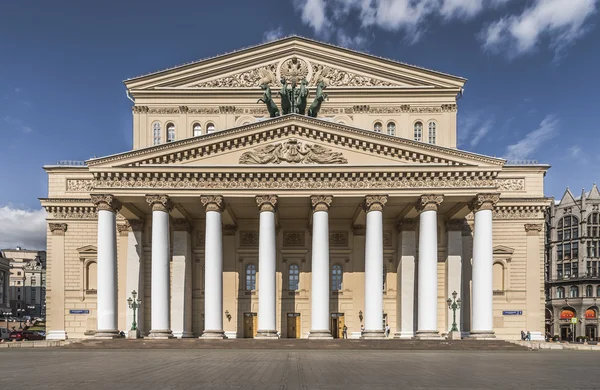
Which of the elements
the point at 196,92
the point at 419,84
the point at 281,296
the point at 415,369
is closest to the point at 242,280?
the point at 281,296

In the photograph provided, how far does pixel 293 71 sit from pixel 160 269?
72.6 ft

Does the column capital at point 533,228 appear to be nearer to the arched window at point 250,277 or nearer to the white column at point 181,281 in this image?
the arched window at point 250,277

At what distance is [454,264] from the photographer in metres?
43.3

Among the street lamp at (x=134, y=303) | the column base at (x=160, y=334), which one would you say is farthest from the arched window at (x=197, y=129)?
the column base at (x=160, y=334)

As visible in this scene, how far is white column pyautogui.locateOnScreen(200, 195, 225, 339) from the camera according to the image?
36562 mm

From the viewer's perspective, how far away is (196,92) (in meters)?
48.6

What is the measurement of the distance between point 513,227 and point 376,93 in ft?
55.0

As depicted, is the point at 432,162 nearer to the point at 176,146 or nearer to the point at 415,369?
the point at 176,146

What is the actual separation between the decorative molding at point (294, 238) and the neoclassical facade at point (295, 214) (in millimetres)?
123

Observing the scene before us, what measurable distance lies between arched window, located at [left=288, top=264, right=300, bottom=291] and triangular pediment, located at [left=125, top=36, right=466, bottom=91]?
53.7 feet

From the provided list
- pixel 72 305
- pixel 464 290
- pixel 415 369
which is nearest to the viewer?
pixel 415 369

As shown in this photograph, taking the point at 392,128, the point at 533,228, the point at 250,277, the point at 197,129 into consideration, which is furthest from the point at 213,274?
the point at 533,228

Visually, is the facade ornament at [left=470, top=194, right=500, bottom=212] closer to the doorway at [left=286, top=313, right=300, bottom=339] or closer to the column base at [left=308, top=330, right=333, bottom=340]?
the column base at [left=308, top=330, right=333, bottom=340]

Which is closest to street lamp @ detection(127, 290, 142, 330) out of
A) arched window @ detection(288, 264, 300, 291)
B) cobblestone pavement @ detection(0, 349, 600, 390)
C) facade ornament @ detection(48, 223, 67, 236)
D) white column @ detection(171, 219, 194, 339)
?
white column @ detection(171, 219, 194, 339)
